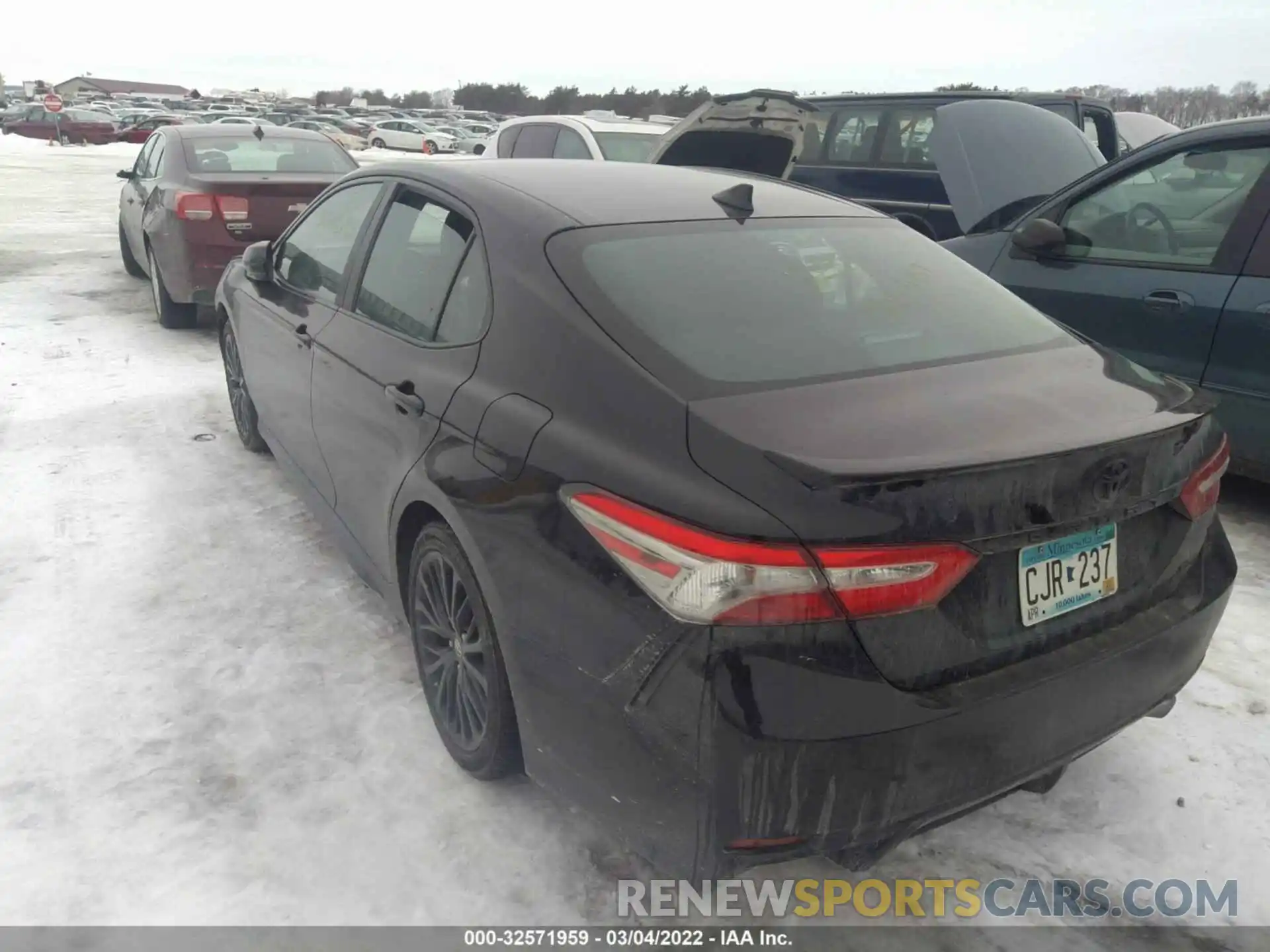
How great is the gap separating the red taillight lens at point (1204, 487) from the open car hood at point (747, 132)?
578 centimetres

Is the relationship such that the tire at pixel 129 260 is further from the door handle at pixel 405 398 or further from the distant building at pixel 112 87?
the distant building at pixel 112 87

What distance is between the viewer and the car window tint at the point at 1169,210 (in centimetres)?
425

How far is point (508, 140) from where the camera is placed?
410 inches

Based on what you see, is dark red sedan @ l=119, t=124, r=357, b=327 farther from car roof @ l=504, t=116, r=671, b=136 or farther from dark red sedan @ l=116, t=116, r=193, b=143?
dark red sedan @ l=116, t=116, r=193, b=143

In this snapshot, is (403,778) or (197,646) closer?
(403,778)

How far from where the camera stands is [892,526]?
1.74 metres

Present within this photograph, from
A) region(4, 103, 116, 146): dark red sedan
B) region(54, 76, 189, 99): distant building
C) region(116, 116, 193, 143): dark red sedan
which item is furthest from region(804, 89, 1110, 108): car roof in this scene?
region(54, 76, 189, 99): distant building

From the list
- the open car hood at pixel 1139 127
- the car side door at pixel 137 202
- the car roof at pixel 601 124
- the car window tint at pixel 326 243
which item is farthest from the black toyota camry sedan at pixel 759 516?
the open car hood at pixel 1139 127

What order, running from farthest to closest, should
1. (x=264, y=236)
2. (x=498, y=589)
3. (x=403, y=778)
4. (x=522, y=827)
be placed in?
(x=264, y=236), (x=403, y=778), (x=522, y=827), (x=498, y=589)

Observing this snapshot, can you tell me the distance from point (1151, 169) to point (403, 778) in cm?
420

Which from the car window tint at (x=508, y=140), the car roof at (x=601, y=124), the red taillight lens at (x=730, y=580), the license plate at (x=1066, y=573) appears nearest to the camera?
the red taillight lens at (x=730, y=580)

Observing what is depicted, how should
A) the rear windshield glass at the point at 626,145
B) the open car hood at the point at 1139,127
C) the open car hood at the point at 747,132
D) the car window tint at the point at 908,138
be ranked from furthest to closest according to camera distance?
the open car hood at the point at 1139,127, the rear windshield glass at the point at 626,145, the car window tint at the point at 908,138, the open car hood at the point at 747,132

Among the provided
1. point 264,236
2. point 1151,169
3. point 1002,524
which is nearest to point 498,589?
point 1002,524

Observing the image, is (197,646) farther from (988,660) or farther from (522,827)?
(988,660)
